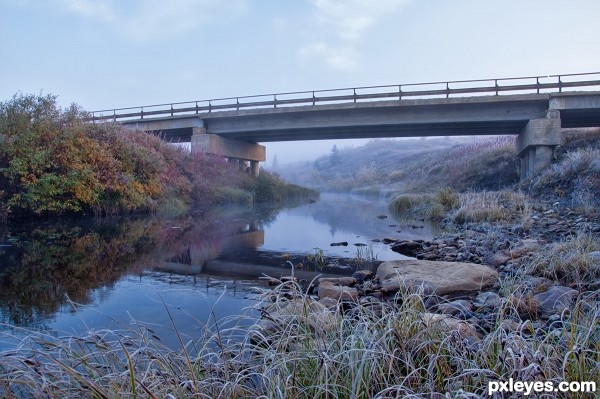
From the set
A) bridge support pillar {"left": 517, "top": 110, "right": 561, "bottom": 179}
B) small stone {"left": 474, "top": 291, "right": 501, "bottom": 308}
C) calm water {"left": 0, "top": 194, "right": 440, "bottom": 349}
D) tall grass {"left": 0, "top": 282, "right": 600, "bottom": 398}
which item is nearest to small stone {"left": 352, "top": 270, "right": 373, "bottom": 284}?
calm water {"left": 0, "top": 194, "right": 440, "bottom": 349}

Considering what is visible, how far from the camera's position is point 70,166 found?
14.9 metres

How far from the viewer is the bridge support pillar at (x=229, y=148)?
1184 inches

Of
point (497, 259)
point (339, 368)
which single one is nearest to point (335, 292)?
point (339, 368)

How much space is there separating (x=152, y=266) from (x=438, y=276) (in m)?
5.57

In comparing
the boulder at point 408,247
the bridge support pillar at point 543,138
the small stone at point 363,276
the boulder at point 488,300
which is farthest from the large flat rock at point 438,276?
the bridge support pillar at point 543,138

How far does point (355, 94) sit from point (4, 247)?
72.5 feet

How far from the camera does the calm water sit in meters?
4.87

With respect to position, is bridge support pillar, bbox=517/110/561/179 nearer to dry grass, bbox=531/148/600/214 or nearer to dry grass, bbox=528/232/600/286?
dry grass, bbox=531/148/600/214

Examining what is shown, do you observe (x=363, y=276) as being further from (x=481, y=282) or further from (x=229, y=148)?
(x=229, y=148)

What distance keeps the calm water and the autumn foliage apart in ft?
4.36

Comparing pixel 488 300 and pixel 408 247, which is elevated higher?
pixel 408 247

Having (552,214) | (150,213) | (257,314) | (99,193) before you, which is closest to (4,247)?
(99,193)

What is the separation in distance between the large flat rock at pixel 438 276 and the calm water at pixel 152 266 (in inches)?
59.3

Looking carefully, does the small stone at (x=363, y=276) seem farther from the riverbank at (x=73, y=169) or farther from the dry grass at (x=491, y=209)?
the riverbank at (x=73, y=169)
